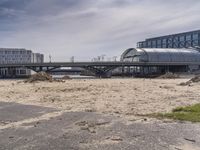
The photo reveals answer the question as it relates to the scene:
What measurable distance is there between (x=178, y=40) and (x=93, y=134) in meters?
176

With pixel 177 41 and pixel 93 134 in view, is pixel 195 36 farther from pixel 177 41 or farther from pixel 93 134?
pixel 93 134

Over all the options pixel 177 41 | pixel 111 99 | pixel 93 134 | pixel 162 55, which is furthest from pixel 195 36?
pixel 93 134

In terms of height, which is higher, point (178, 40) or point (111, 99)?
point (178, 40)

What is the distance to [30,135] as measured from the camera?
33.4ft

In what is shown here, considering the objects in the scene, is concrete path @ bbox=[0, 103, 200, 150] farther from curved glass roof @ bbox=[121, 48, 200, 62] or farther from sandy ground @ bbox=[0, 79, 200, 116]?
curved glass roof @ bbox=[121, 48, 200, 62]

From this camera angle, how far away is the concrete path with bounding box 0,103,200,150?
8.73 meters

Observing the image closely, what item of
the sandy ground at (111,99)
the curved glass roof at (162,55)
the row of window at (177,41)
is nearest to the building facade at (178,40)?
the row of window at (177,41)

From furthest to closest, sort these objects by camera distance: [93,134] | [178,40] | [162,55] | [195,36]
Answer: [178,40], [195,36], [162,55], [93,134]

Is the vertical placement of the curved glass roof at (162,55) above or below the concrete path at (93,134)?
above

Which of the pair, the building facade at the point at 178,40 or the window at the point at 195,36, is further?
A: the building facade at the point at 178,40

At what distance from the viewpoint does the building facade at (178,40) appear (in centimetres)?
16651

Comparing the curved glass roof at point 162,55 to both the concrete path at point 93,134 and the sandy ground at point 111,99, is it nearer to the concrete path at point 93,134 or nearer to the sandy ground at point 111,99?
the sandy ground at point 111,99

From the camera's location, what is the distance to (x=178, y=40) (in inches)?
7018

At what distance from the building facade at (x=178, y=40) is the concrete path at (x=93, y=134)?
160431 mm
